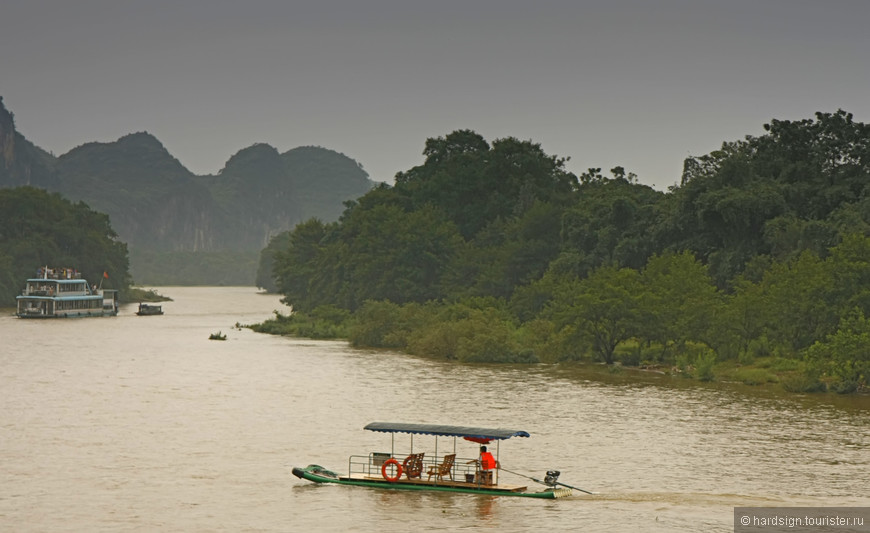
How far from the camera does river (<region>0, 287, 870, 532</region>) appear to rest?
28.4 m

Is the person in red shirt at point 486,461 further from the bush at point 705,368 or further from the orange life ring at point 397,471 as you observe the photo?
the bush at point 705,368

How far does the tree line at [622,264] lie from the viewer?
56.9 meters

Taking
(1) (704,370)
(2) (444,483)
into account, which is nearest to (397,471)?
(2) (444,483)

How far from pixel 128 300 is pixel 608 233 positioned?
91.0 metres

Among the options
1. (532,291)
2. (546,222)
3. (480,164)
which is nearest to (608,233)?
(532,291)

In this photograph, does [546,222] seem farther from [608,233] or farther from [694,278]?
[694,278]

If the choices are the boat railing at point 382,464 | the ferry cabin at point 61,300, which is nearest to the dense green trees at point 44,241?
the ferry cabin at point 61,300

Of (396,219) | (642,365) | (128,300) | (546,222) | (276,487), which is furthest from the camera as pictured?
(128,300)

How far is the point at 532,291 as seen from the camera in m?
80.0

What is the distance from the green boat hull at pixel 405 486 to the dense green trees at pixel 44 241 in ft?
361

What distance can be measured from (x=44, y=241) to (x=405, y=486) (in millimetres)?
117473

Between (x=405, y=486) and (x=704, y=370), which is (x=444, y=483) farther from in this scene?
(x=704, y=370)

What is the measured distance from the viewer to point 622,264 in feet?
256

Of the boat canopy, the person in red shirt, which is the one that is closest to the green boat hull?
the person in red shirt
